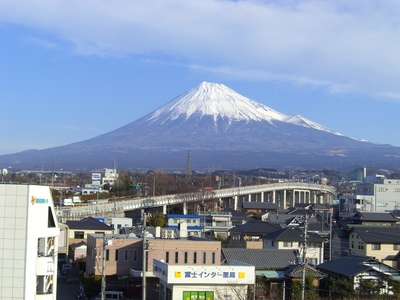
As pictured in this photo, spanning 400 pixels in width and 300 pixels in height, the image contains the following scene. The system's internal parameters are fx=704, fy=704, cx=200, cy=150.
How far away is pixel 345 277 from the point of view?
747 inches

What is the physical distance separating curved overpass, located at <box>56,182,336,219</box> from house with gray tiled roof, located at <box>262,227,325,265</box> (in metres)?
14.1

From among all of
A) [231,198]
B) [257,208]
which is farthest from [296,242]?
[231,198]

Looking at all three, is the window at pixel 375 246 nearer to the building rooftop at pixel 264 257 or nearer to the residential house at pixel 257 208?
the building rooftop at pixel 264 257

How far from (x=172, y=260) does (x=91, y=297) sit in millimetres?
2550

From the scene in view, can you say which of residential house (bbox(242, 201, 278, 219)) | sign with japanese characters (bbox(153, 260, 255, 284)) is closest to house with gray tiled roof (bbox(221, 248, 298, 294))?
sign with japanese characters (bbox(153, 260, 255, 284))

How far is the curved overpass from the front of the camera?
40550 mm

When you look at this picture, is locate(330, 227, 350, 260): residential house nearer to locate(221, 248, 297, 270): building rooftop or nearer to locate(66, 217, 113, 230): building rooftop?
locate(221, 248, 297, 270): building rooftop

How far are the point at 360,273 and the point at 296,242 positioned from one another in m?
7.29

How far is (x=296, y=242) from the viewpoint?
25922 mm

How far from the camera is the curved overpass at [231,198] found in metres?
40.5

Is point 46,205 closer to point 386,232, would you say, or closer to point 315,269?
point 315,269

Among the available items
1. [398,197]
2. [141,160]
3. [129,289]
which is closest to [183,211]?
[398,197]

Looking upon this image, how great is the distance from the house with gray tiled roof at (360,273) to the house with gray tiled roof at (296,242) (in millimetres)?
4561

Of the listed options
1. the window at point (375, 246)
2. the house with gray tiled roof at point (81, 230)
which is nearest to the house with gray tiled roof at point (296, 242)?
the window at point (375, 246)
